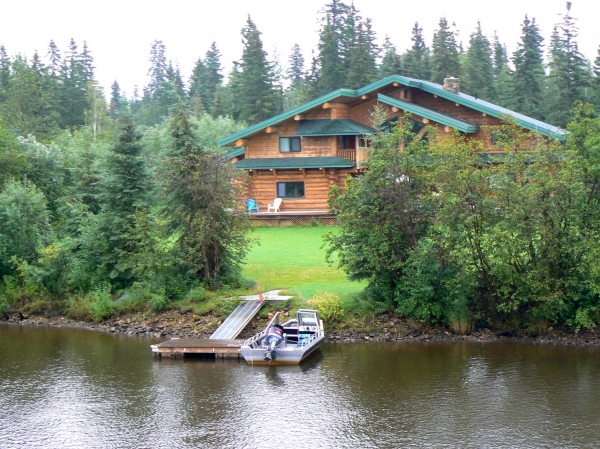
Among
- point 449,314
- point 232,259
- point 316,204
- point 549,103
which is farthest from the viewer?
point 549,103

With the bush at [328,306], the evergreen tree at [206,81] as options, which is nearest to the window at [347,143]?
the bush at [328,306]

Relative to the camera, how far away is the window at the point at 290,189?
1853 inches

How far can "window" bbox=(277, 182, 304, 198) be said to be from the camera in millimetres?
47062

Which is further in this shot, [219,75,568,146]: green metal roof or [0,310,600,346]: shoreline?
[219,75,568,146]: green metal roof

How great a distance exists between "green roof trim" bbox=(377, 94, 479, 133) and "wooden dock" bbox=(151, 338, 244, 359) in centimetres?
2118

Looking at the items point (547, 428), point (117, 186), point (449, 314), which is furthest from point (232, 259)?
point (547, 428)

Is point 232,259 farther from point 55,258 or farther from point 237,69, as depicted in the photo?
point 237,69

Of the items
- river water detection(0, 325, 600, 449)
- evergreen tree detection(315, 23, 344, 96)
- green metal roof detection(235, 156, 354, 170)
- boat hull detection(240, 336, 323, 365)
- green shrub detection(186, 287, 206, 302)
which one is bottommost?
river water detection(0, 325, 600, 449)

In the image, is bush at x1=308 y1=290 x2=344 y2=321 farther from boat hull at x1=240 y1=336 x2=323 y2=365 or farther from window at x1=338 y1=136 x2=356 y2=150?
window at x1=338 y1=136 x2=356 y2=150

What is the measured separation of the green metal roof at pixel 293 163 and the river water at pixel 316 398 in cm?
2064

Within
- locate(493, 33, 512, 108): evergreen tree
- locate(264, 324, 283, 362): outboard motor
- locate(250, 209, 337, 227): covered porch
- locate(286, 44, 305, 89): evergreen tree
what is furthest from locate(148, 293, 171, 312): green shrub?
locate(286, 44, 305, 89): evergreen tree

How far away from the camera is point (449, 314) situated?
88.7 feet

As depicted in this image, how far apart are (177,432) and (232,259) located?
535 inches

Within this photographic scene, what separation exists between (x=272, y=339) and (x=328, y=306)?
3.66 meters
